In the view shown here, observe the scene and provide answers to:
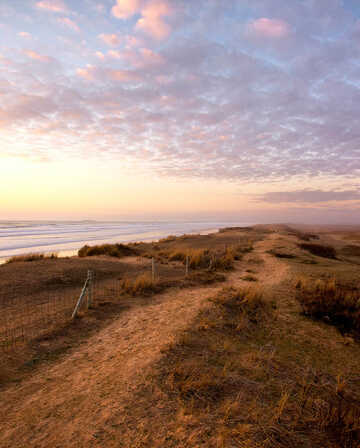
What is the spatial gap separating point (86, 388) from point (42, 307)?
592 cm

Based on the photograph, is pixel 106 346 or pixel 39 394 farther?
pixel 106 346

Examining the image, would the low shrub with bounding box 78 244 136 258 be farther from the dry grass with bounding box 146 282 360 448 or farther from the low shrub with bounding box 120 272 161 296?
the dry grass with bounding box 146 282 360 448

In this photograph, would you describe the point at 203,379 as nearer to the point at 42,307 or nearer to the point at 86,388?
the point at 86,388

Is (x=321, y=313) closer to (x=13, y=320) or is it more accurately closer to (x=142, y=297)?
(x=142, y=297)

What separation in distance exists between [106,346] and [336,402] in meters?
4.83

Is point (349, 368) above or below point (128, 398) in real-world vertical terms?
below

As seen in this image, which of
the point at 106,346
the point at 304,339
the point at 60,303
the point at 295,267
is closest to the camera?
the point at 106,346

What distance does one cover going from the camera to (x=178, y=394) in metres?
4.05

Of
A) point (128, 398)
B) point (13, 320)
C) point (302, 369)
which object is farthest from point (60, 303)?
point (302, 369)

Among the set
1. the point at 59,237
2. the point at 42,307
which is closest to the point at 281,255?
the point at 42,307

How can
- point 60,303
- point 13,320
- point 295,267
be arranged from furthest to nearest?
1. point 295,267
2. point 60,303
3. point 13,320

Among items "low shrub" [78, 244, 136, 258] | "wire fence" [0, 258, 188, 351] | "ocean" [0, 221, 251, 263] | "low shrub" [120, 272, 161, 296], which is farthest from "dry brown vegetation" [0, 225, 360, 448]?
"ocean" [0, 221, 251, 263]

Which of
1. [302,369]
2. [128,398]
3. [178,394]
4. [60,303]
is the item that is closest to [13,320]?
[60,303]

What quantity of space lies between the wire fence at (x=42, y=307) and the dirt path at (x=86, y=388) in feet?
5.46
